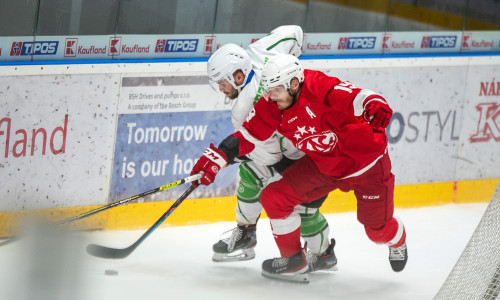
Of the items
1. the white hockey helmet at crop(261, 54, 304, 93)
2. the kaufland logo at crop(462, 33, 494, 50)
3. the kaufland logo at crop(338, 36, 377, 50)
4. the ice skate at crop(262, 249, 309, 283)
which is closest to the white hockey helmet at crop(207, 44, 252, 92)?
the white hockey helmet at crop(261, 54, 304, 93)

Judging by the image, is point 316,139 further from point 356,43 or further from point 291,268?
point 356,43

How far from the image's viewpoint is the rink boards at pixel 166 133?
524 centimetres

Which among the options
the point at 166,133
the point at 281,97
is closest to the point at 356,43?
the point at 166,133

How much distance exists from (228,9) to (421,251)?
72.7 inches

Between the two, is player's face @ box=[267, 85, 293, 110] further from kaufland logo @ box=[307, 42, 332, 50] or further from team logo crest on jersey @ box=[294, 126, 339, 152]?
kaufland logo @ box=[307, 42, 332, 50]

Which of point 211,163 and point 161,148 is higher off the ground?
point 161,148

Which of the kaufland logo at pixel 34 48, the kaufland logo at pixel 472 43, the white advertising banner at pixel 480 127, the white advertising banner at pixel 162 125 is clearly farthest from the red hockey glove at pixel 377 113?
the kaufland logo at pixel 472 43

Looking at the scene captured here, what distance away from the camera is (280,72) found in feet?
14.3

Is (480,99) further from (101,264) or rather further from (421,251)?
(101,264)

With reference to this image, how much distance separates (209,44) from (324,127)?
163 centimetres

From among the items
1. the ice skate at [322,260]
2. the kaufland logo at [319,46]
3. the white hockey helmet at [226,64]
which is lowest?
the ice skate at [322,260]

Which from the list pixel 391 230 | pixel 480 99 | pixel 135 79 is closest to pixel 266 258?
pixel 391 230

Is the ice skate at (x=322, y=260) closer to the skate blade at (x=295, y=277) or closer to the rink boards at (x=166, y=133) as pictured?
the skate blade at (x=295, y=277)

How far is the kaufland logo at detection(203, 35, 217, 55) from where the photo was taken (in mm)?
5961
